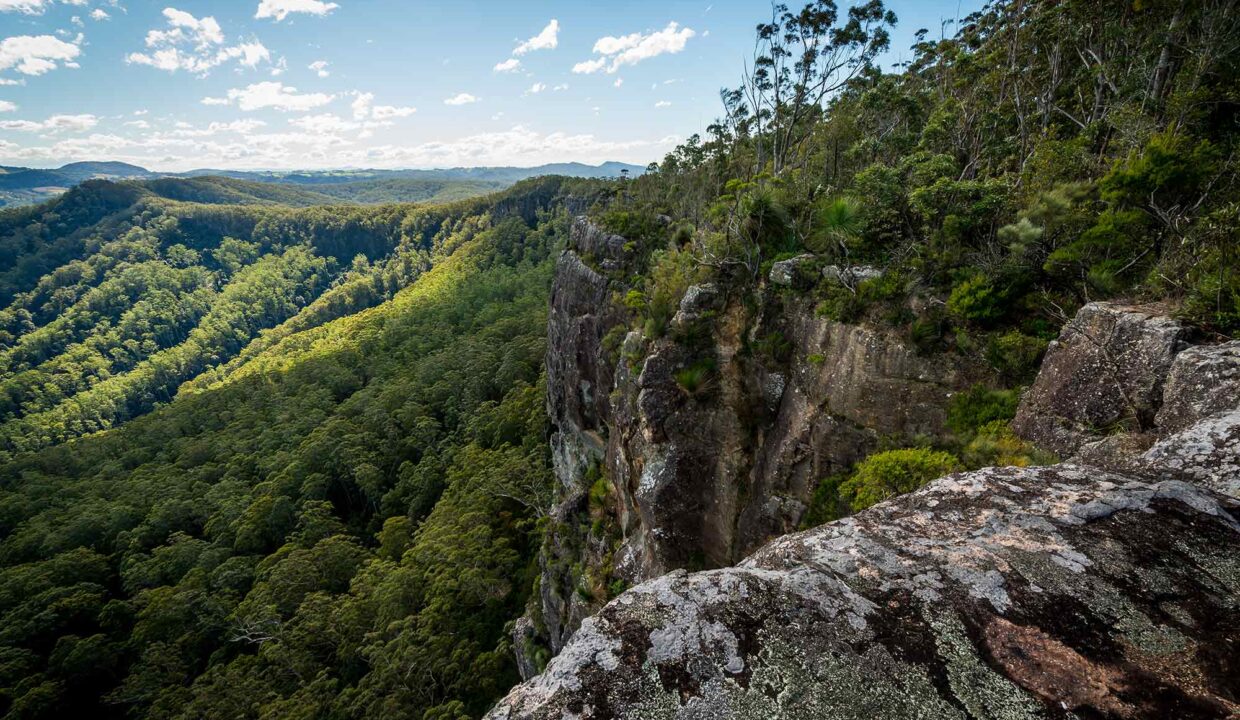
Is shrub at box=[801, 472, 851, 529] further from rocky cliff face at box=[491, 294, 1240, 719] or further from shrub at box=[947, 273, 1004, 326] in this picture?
rocky cliff face at box=[491, 294, 1240, 719]

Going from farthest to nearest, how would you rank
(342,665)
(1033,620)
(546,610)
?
(342,665) < (546,610) < (1033,620)

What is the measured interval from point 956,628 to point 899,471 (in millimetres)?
7180

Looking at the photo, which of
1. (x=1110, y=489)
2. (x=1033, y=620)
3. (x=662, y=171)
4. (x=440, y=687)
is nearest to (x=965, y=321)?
(x=1110, y=489)

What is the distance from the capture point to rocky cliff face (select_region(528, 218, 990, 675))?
39.1 feet

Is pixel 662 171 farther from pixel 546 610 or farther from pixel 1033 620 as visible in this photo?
pixel 1033 620

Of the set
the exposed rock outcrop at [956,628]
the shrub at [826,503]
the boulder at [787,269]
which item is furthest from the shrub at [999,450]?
the boulder at [787,269]

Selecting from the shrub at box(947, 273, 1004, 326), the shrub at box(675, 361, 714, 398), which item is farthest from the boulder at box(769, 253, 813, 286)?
the shrub at box(947, 273, 1004, 326)

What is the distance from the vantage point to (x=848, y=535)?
16.8 feet

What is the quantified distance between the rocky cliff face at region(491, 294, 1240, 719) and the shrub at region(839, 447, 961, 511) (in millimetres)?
4313

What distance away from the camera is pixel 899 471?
33.4ft

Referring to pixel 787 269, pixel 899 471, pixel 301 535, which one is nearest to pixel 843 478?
pixel 899 471

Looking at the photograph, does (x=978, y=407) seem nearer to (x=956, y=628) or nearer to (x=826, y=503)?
(x=826, y=503)

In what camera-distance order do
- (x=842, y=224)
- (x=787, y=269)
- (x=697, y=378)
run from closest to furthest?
Answer: (x=842, y=224) → (x=787, y=269) → (x=697, y=378)

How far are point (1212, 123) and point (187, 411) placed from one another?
118 meters
